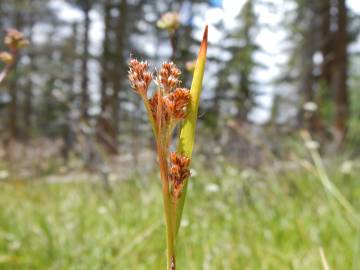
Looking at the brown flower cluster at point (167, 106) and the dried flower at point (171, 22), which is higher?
the dried flower at point (171, 22)

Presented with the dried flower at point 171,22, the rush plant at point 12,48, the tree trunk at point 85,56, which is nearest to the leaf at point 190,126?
the dried flower at point 171,22

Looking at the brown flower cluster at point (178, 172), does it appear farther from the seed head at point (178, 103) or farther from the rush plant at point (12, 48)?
the rush plant at point (12, 48)

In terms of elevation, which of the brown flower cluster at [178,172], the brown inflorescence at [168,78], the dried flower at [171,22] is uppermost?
the dried flower at [171,22]

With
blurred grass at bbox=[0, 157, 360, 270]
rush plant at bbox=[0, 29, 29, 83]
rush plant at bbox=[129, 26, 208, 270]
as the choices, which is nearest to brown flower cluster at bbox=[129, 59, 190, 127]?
rush plant at bbox=[129, 26, 208, 270]

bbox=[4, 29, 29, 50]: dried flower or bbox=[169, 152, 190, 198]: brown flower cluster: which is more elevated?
bbox=[4, 29, 29, 50]: dried flower

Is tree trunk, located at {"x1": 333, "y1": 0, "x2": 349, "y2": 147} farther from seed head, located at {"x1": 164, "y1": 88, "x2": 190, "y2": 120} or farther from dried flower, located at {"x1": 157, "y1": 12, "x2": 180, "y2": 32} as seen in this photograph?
seed head, located at {"x1": 164, "y1": 88, "x2": 190, "y2": 120}

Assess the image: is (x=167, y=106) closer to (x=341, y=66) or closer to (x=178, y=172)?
(x=178, y=172)

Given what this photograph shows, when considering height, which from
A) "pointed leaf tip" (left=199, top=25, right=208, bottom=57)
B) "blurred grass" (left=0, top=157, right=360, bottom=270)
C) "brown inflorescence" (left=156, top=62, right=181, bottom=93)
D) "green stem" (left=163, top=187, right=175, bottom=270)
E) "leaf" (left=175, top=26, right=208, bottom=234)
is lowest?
"blurred grass" (left=0, top=157, right=360, bottom=270)
